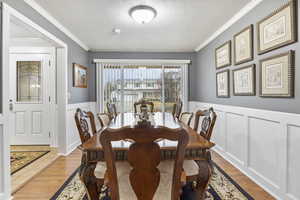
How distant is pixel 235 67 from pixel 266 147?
1.43 metres

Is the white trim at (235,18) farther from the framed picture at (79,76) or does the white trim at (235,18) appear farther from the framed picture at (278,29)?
the framed picture at (79,76)

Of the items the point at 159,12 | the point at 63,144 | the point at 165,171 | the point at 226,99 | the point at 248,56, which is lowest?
the point at 63,144

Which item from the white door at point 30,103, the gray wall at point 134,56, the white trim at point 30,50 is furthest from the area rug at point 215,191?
the gray wall at point 134,56

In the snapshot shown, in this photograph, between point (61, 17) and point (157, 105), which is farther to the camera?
point (157, 105)

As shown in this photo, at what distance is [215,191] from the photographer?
2.19 metres

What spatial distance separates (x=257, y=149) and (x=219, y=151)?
1.26 m

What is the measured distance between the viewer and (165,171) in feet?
3.84

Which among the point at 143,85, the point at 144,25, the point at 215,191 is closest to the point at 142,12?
the point at 144,25

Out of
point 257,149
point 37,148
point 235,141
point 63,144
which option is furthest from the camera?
point 37,148

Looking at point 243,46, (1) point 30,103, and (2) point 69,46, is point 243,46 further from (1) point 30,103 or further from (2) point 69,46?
(1) point 30,103

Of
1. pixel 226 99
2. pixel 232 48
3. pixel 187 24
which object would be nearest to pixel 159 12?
pixel 187 24

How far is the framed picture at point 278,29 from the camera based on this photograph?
188cm

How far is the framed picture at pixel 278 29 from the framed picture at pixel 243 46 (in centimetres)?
20

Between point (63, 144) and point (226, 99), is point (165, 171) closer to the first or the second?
point (226, 99)
